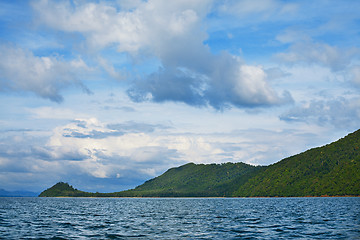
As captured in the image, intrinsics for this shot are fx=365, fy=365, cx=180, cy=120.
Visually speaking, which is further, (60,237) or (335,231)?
(335,231)

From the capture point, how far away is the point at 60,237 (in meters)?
53.1

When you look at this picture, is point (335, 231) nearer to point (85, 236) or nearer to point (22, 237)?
point (85, 236)

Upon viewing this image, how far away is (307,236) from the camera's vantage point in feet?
172

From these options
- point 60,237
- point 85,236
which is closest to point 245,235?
point 85,236

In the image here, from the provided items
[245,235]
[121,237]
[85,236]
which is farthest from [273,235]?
[85,236]

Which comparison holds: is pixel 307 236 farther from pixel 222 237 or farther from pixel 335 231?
pixel 222 237

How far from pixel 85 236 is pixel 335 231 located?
38681 mm

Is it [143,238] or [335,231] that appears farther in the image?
[335,231]

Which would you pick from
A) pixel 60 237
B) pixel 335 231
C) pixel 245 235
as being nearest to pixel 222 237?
pixel 245 235

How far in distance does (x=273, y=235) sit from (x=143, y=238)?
19.4 m

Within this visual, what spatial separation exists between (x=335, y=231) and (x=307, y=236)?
7942mm

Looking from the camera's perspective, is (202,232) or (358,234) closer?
(358,234)

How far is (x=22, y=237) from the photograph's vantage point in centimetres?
5181

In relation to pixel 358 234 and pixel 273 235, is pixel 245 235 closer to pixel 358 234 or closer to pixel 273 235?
pixel 273 235
